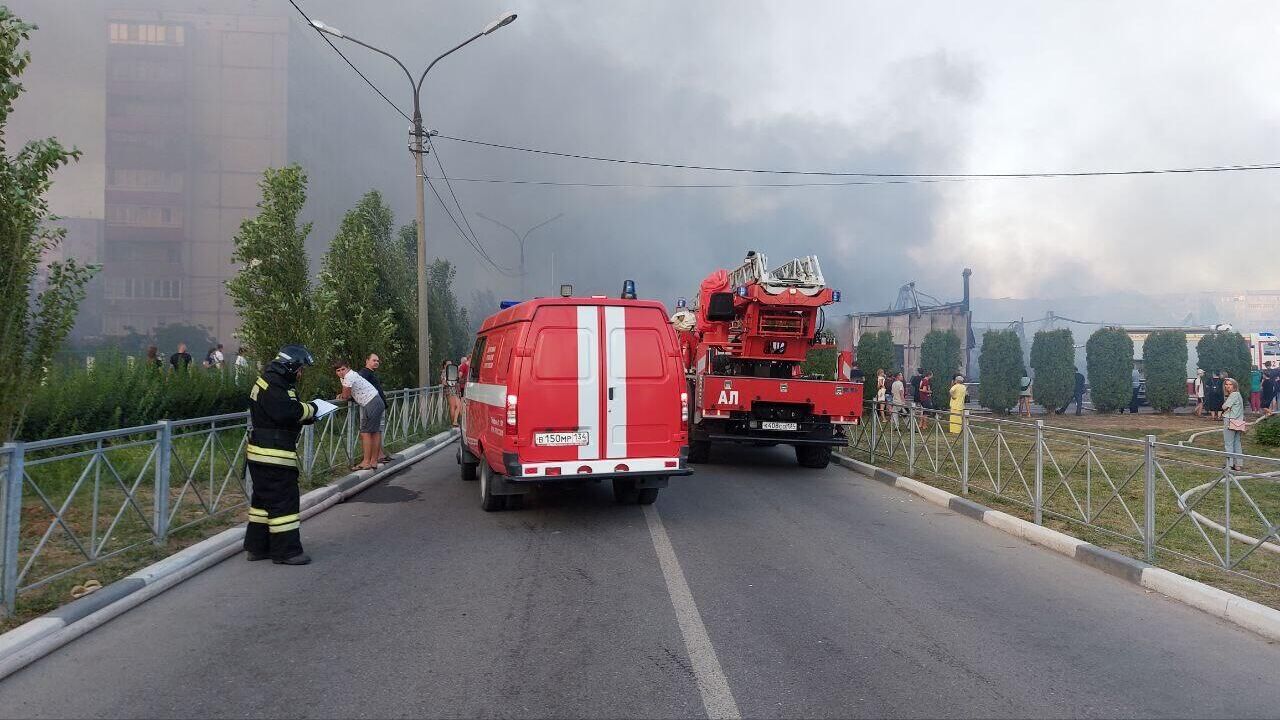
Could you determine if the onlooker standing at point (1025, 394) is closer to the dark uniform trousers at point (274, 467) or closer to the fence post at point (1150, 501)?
the fence post at point (1150, 501)

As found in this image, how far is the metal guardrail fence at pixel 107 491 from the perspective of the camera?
4.82m

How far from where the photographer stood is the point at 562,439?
7.72 metres

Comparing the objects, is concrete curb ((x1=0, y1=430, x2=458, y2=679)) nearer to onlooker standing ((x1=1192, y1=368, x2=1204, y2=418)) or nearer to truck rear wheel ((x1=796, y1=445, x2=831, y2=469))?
truck rear wheel ((x1=796, y1=445, x2=831, y2=469))

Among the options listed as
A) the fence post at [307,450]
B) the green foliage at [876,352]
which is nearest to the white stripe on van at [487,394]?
the fence post at [307,450]

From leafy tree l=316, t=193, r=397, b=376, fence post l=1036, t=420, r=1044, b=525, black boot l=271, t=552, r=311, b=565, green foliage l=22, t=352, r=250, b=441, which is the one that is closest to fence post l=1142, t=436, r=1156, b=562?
fence post l=1036, t=420, r=1044, b=525

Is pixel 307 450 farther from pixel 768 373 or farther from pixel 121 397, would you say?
pixel 768 373

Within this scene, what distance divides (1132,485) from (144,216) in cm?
3946

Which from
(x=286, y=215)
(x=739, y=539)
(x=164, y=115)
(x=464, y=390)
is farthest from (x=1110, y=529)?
(x=164, y=115)

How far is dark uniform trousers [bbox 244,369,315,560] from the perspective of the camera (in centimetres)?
626

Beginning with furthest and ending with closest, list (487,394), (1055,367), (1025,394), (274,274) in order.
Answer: (1055,367) < (1025,394) < (274,274) < (487,394)

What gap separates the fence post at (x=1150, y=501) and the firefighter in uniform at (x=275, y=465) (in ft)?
23.6

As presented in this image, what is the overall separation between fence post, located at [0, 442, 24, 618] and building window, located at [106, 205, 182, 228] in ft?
117

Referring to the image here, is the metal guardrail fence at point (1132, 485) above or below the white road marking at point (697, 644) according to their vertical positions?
above

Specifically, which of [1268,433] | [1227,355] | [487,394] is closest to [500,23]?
[487,394]
